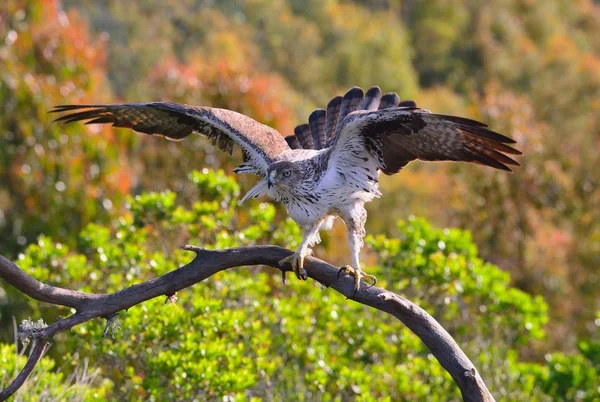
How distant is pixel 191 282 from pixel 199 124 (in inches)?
63.1

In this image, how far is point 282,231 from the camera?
23.8 ft

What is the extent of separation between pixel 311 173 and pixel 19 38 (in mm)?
6607

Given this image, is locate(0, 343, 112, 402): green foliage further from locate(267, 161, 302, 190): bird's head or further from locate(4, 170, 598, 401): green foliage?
locate(267, 161, 302, 190): bird's head

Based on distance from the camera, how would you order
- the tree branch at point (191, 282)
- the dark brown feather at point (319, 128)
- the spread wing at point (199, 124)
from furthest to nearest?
the dark brown feather at point (319, 128) < the spread wing at point (199, 124) < the tree branch at point (191, 282)

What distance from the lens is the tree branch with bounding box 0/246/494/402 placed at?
4555mm

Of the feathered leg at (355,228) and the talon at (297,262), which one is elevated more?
the feathered leg at (355,228)

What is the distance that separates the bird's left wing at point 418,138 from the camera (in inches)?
188

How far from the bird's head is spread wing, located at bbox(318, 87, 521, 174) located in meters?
0.20

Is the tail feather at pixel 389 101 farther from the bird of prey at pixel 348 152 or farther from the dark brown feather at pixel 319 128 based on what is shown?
the dark brown feather at pixel 319 128

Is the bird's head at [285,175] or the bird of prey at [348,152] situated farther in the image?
the bird's head at [285,175]

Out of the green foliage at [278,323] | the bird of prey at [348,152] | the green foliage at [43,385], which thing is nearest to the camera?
the bird of prey at [348,152]

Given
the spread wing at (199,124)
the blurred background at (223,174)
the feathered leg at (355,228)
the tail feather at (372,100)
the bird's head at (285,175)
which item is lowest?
the feathered leg at (355,228)

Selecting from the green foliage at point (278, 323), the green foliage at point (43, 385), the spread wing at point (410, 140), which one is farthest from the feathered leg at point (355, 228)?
the green foliage at point (43, 385)

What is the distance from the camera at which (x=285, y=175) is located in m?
5.23
